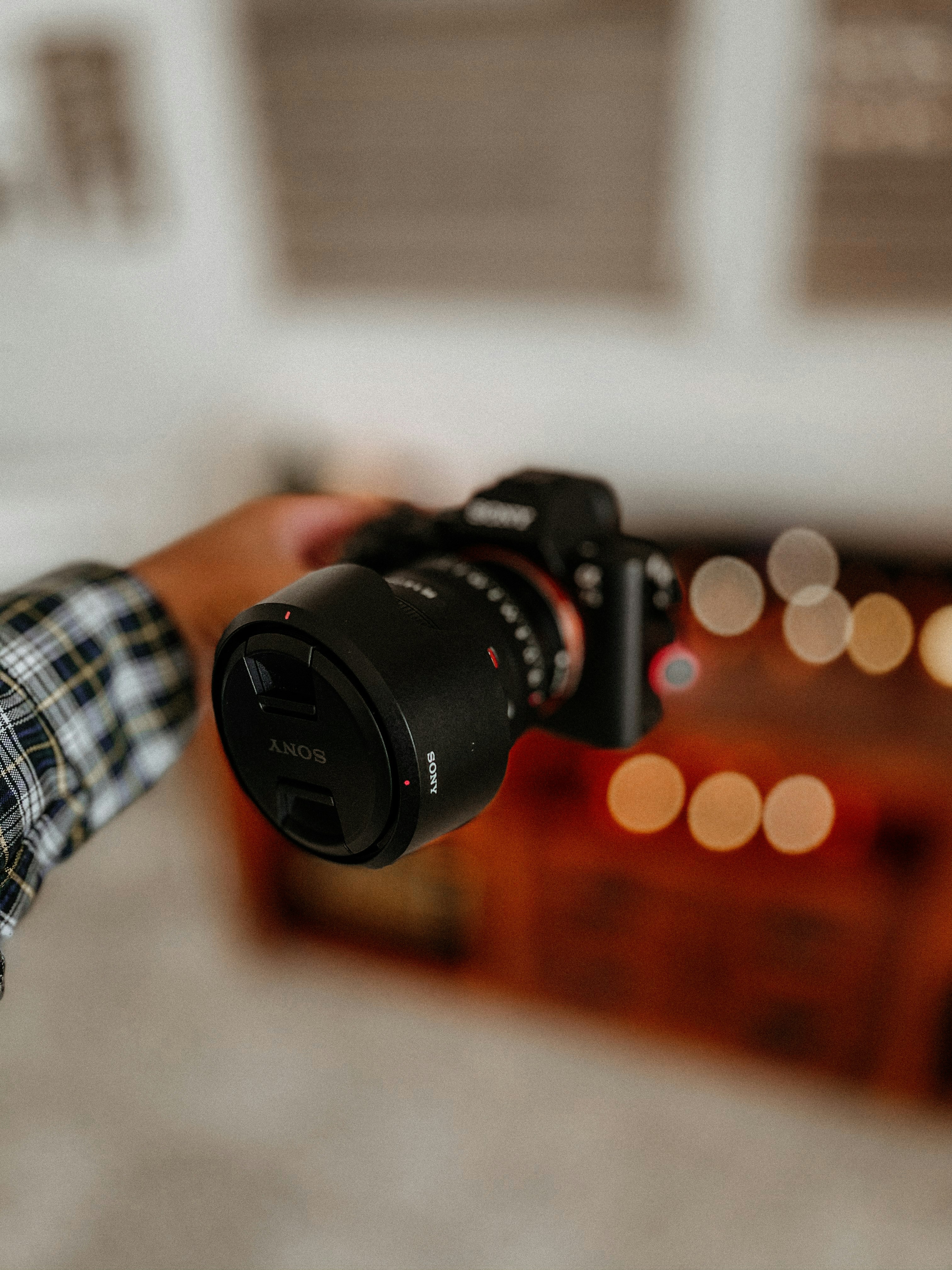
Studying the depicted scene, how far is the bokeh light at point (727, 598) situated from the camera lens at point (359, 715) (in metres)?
1.21

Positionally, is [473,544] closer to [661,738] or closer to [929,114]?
[661,738]

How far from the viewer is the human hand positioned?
74cm

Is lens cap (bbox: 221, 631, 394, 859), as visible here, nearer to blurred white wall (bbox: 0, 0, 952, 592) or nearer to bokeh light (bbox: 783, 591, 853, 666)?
blurred white wall (bbox: 0, 0, 952, 592)

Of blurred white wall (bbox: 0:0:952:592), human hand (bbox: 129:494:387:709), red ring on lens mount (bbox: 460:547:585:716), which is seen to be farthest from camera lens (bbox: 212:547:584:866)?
blurred white wall (bbox: 0:0:952:592)

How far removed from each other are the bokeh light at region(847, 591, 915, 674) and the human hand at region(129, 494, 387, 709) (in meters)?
1.10

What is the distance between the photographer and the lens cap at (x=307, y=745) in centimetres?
45

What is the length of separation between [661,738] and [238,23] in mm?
1514

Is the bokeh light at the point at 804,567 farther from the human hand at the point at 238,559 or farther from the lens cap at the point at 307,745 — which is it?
the lens cap at the point at 307,745

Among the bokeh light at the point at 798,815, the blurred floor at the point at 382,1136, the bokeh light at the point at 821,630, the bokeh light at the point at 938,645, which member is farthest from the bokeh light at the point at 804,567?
the blurred floor at the point at 382,1136

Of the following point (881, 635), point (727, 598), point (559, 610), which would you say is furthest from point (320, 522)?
point (881, 635)

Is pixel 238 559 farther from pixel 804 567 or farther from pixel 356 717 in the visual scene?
pixel 804 567

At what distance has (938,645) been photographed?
61.8 inches

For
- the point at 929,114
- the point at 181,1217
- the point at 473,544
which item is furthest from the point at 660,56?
the point at 181,1217

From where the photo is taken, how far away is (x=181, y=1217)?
1.60 metres
